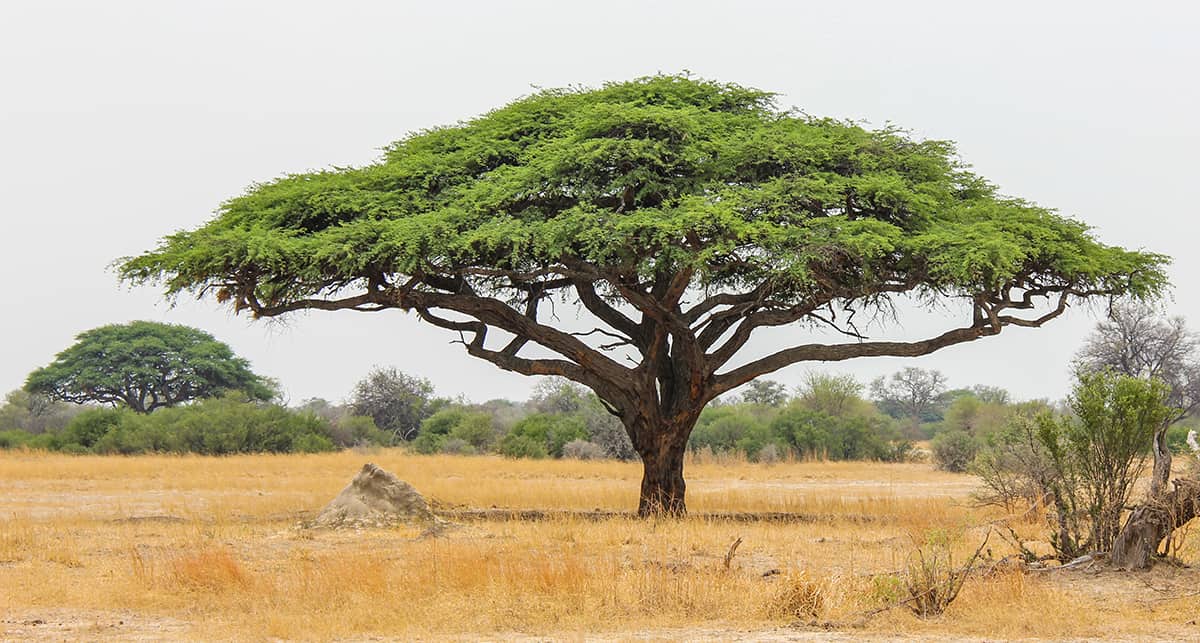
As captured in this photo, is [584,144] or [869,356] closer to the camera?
[584,144]

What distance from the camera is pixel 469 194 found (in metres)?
18.7

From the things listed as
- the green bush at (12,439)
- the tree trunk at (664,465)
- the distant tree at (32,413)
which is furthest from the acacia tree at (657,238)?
the distant tree at (32,413)

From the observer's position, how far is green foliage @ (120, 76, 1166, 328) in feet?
56.8

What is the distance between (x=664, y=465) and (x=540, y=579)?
957 cm

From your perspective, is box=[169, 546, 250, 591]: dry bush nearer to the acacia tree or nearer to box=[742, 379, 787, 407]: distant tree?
the acacia tree

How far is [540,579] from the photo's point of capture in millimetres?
10492

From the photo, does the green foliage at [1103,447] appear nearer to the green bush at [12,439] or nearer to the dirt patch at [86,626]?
the dirt patch at [86,626]

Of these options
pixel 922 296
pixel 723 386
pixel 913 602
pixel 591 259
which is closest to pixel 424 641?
pixel 913 602

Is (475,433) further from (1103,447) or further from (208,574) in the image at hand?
(1103,447)

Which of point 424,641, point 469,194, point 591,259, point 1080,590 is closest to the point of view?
point 424,641

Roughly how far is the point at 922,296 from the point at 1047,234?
2.18m

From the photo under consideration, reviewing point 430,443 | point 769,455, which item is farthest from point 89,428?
point 769,455

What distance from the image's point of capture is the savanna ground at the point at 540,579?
30.7ft

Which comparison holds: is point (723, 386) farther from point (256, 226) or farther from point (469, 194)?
point (256, 226)
